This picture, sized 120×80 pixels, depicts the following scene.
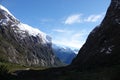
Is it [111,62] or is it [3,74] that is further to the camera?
[111,62]

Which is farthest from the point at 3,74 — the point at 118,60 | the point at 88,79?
the point at 118,60

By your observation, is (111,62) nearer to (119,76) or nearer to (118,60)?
(118,60)

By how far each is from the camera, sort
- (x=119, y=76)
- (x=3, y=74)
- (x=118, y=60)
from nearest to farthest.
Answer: (x=119, y=76) → (x=3, y=74) → (x=118, y=60)

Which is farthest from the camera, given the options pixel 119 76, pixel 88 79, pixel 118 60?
pixel 118 60

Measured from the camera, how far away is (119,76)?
165 ft

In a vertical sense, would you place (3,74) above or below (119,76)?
above

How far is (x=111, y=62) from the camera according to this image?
196000 mm

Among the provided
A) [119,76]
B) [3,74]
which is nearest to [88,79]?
[3,74]

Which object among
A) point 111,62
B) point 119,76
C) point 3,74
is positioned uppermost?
point 111,62

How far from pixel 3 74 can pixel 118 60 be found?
11686cm

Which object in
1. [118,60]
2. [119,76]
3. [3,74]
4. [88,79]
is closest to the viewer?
[119,76]

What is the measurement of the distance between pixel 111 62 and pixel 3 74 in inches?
4787

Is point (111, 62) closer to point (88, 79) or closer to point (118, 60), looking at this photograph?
point (118, 60)

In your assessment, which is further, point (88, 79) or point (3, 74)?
point (88, 79)
